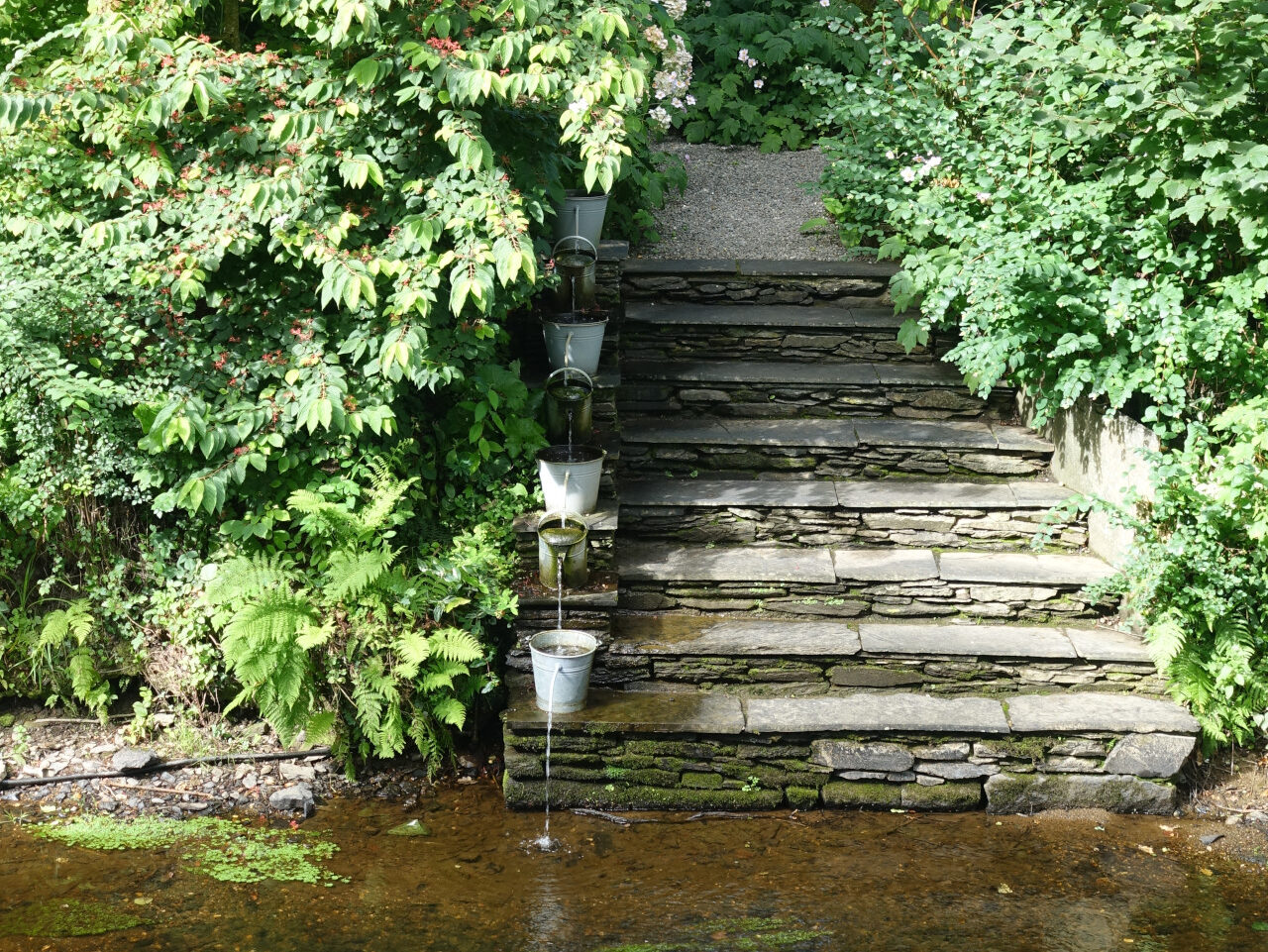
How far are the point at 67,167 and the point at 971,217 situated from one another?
4200 millimetres

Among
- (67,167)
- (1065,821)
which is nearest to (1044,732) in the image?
(1065,821)

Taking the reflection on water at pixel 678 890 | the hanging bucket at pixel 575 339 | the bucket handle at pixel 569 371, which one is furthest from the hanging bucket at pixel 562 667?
the hanging bucket at pixel 575 339

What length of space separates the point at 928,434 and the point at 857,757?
6.55 feet

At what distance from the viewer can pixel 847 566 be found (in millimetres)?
5438

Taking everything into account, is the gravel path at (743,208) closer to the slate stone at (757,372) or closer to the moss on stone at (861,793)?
the slate stone at (757,372)

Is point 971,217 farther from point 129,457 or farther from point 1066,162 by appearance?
point 129,457

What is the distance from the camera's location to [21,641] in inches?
200

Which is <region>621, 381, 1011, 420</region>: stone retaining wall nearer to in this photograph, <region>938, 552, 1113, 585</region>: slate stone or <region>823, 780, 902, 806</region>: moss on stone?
<region>938, 552, 1113, 585</region>: slate stone

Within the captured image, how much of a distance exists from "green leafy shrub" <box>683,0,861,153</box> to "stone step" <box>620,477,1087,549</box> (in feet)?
13.3

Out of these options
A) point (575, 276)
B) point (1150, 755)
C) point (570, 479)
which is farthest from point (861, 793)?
point (575, 276)

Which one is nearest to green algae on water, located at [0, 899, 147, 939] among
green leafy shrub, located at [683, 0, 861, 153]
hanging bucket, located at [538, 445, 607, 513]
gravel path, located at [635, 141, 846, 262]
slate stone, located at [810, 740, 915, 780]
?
hanging bucket, located at [538, 445, 607, 513]

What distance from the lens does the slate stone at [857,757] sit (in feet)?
15.6

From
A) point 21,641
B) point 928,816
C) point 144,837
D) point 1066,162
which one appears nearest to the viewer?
point 144,837

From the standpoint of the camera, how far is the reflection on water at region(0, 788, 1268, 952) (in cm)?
386
